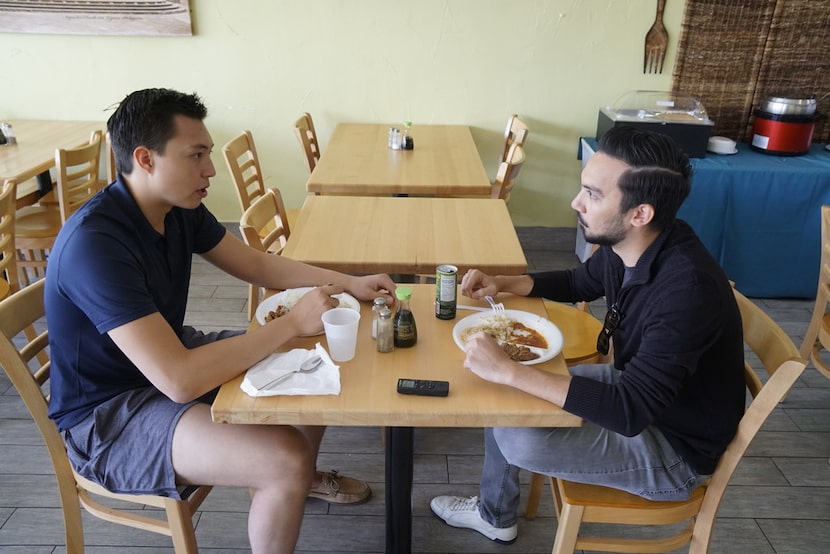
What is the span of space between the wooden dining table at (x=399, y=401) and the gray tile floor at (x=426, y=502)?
2.57 ft

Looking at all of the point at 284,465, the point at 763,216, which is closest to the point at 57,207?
the point at 284,465

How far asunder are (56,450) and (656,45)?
3489 millimetres

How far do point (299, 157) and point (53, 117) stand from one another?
4.82 ft

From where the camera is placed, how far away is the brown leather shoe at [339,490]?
6.33 feet

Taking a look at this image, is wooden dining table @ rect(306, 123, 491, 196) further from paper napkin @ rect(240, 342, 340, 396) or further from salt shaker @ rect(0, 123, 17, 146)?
salt shaker @ rect(0, 123, 17, 146)

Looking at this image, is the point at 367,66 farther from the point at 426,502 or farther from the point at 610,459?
the point at 610,459

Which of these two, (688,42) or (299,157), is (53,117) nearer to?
(299,157)

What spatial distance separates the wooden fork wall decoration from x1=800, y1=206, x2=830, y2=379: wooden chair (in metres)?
A: 1.69

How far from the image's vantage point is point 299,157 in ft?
12.4

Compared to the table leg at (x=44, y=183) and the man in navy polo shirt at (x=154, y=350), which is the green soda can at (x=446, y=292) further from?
the table leg at (x=44, y=183)

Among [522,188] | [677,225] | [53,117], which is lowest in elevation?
[522,188]

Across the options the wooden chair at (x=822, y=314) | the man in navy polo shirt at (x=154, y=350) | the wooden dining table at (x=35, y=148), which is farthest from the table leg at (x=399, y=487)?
the wooden dining table at (x=35, y=148)

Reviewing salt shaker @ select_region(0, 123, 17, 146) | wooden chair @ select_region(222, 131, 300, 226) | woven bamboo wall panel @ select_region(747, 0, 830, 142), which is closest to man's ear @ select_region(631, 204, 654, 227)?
wooden chair @ select_region(222, 131, 300, 226)

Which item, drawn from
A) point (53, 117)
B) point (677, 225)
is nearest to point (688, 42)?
point (677, 225)
